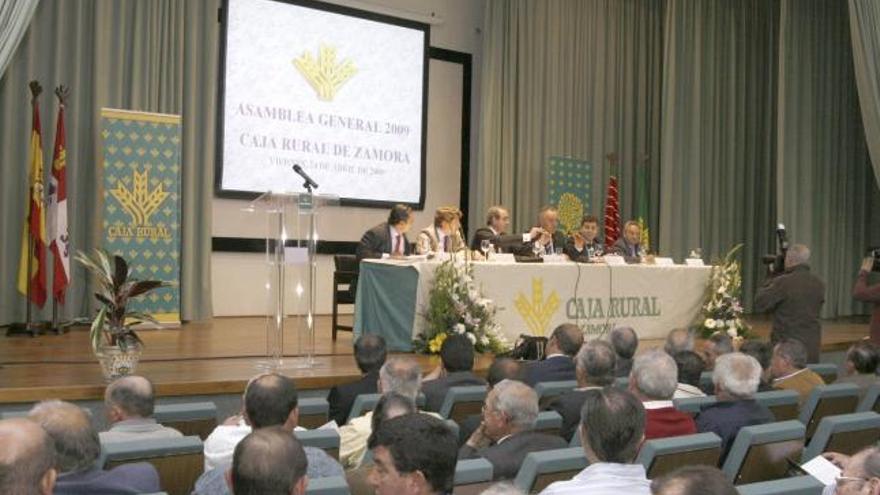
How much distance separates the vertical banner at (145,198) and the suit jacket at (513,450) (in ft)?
17.9

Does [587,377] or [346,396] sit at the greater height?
[587,377]

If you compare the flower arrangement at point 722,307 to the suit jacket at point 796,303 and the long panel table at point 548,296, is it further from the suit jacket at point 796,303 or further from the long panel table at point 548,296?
the suit jacket at point 796,303

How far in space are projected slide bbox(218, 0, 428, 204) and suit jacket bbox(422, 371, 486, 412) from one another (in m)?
5.36

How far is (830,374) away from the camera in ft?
17.7

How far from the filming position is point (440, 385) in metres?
4.18

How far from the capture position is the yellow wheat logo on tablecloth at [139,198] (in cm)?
777

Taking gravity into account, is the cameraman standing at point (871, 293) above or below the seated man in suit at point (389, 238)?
below

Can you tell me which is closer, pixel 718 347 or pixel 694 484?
pixel 694 484

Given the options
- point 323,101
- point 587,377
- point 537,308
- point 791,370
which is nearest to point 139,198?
point 323,101

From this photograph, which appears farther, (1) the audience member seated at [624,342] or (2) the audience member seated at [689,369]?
(1) the audience member seated at [624,342]

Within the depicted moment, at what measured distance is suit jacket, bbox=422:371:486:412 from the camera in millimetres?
4113

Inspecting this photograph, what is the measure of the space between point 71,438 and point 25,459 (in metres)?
0.62

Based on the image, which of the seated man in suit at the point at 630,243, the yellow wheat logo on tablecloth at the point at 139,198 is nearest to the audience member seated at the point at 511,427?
the yellow wheat logo on tablecloth at the point at 139,198

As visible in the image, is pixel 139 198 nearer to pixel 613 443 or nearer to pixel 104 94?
pixel 104 94
